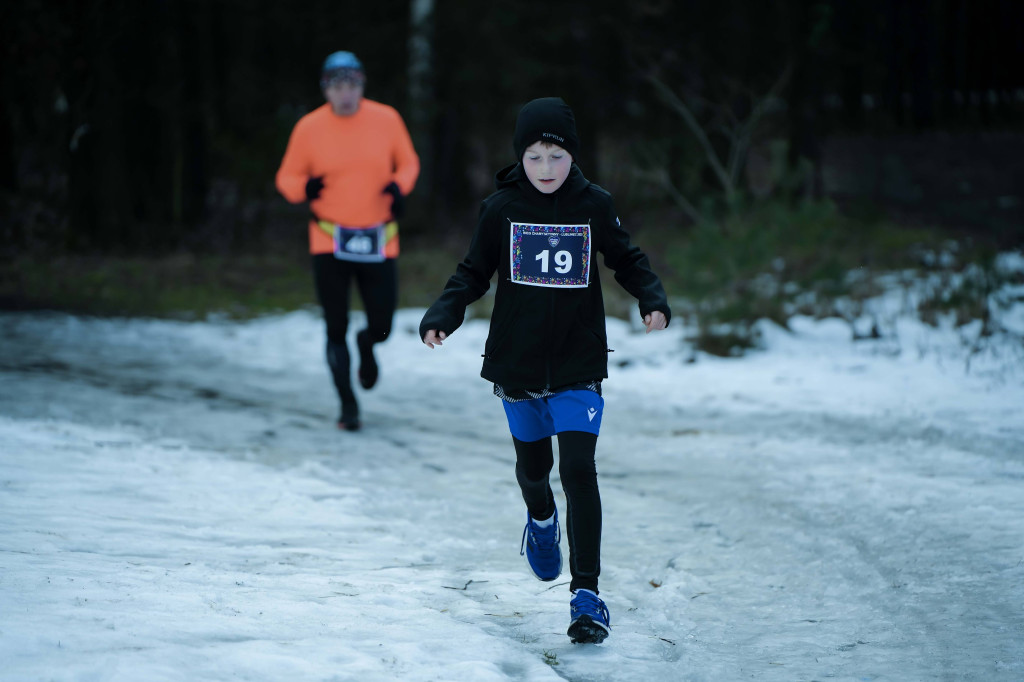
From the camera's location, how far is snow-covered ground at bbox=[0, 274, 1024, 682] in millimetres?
3676

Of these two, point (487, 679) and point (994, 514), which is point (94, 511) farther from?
point (994, 514)

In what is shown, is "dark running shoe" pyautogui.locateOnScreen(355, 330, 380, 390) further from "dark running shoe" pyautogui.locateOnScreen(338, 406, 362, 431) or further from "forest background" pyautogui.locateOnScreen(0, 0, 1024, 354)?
"forest background" pyautogui.locateOnScreen(0, 0, 1024, 354)

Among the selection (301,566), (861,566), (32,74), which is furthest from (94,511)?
(32,74)

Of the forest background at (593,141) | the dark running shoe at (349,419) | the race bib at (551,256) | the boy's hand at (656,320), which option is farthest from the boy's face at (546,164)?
the forest background at (593,141)

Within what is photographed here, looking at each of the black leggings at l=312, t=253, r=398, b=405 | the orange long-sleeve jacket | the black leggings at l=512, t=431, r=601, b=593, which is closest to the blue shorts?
the black leggings at l=512, t=431, r=601, b=593

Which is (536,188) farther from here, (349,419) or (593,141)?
(593,141)

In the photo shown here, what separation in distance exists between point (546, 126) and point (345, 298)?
3.76m

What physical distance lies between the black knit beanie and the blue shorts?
2.90 feet

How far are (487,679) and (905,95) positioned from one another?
23.1 meters

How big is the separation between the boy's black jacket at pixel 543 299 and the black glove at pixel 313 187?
335cm

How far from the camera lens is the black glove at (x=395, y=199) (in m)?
7.39

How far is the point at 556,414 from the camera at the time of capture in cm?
404

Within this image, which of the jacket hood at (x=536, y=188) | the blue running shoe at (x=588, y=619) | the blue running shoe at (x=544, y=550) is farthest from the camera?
the blue running shoe at (x=544, y=550)

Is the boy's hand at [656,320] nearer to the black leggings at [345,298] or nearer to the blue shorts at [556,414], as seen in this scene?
the blue shorts at [556,414]
